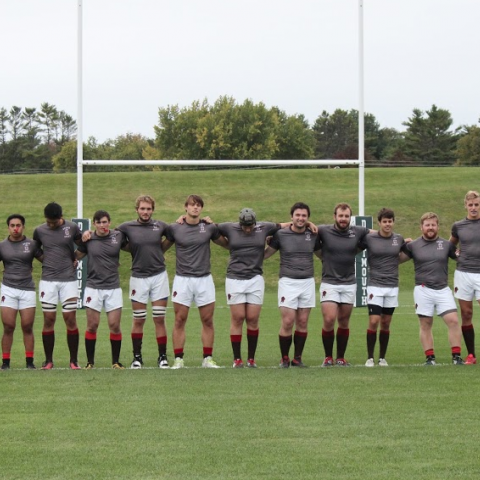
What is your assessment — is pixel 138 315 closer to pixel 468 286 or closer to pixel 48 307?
pixel 48 307

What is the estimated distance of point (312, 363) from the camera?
455 inches

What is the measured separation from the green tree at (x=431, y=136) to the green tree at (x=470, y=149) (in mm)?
4561

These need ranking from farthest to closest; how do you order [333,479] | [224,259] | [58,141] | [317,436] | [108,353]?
[58,141] → [224,259] → [108,353] → [317,436] → [333,479]

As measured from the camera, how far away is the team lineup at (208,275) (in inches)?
426

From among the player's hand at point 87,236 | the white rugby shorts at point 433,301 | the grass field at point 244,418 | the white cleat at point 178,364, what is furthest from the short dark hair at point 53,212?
the white rugby shorts at point 433,301

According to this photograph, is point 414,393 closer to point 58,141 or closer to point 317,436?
point 317,436

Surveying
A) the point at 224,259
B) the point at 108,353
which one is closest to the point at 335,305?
the point at 108,353

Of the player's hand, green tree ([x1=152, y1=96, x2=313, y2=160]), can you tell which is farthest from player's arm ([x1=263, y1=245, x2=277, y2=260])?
green tree ([x1=152, y1=96, x2=313, y2=160])

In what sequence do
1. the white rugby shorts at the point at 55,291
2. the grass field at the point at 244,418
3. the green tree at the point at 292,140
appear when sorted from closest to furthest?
the grass field at the point at 244,418 → the white rugby shorts at the point at 55,291 → the green tree at the point at 292,140

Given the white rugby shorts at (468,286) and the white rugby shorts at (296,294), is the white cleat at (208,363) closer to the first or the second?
the white rugby shorts at (296,294)

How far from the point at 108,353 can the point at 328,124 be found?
58.7 metres

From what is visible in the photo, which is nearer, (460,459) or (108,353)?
(460,459)

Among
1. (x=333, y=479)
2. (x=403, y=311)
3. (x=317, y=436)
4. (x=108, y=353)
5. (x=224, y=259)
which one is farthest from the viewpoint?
(x=224, y=259)

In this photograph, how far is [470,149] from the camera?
57844 mm
